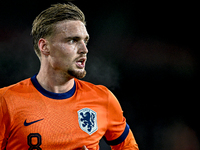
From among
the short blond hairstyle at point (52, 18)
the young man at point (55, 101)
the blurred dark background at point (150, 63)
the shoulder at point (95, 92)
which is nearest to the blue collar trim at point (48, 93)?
the young man at point (55, 101)

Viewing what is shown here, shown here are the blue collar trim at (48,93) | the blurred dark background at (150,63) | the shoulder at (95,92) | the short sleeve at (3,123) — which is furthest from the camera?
the blurred dark background at (150,63)

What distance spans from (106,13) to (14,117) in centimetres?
152

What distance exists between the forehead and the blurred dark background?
105 centimetres

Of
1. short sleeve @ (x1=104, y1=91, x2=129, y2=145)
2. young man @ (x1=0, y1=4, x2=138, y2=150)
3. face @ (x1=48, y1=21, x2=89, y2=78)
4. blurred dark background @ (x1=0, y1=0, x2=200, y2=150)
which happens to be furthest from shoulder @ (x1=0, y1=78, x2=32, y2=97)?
blurred dark background @ (x1=0, y1=0, x2=200, y2=150)

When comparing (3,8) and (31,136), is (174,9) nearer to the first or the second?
(3,8)

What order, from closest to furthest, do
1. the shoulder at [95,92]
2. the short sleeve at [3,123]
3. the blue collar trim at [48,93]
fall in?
the short sleeve at [3,123]
the blue collar trim at [48,93]
the shoulder at [95,92]

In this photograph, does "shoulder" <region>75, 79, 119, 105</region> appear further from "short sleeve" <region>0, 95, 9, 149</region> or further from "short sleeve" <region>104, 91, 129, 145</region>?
"short sleeve" <region>0, 95, 9, 149</region>

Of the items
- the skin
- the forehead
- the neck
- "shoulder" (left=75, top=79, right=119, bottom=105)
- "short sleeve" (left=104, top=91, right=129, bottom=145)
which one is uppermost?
the forehead

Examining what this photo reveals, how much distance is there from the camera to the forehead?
1.03 meters

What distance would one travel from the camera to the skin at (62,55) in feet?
3.37

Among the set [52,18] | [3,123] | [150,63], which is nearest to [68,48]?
[52,18]

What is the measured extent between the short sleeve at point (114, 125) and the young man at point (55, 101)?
0.05 m

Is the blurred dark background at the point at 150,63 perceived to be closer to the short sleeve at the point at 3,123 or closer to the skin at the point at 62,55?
the skin at the point at 62,55

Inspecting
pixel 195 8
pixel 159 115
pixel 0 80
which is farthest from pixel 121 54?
pixel 0 80
